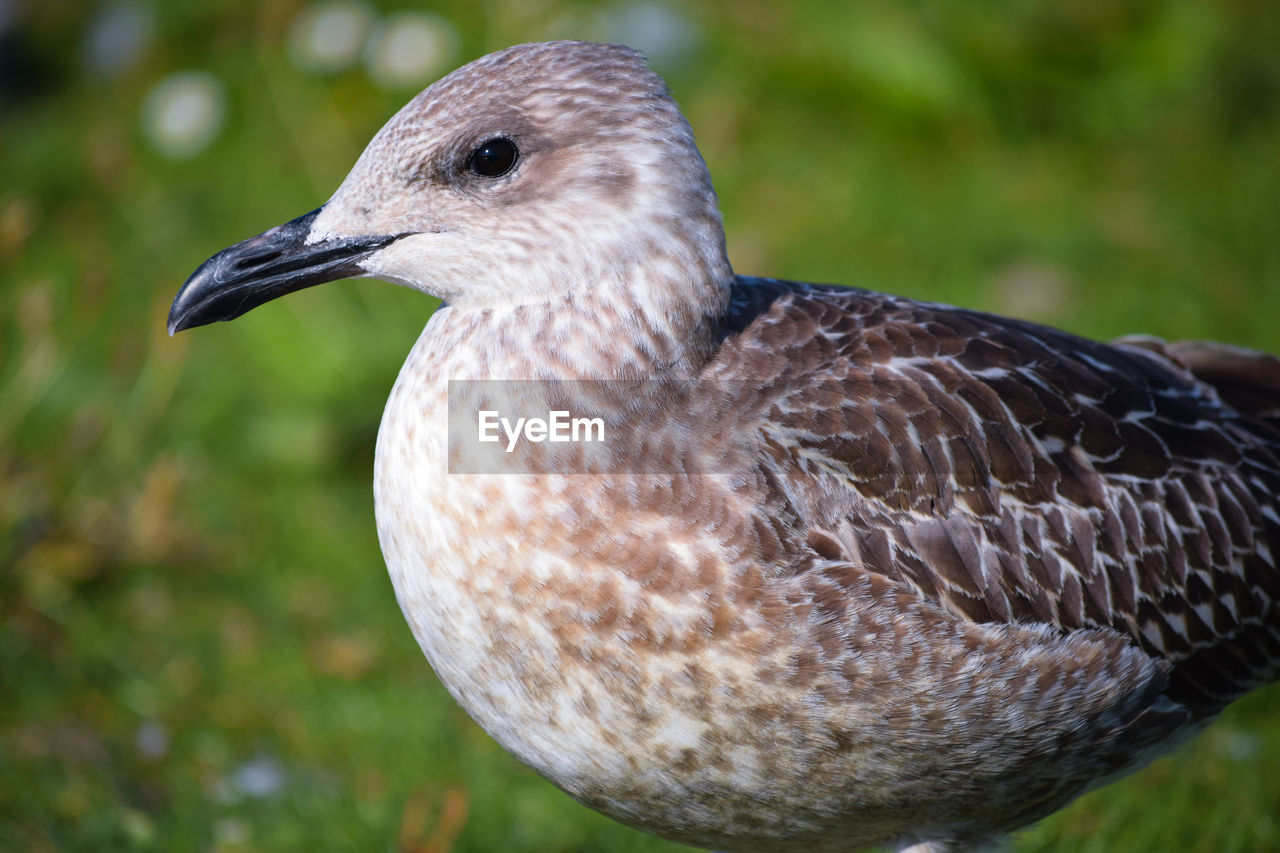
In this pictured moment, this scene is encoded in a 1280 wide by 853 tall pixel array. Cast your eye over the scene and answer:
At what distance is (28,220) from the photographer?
451cm

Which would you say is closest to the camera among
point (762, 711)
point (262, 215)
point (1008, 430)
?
Answer: point (762, 711)

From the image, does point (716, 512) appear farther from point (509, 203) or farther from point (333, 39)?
point (333, 39)

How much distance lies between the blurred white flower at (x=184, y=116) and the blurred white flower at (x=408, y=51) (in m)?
0.99

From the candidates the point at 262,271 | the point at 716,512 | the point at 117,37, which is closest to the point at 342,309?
the point at 262,271

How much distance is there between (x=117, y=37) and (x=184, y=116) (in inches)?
58.3

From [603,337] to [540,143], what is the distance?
1.55 ft

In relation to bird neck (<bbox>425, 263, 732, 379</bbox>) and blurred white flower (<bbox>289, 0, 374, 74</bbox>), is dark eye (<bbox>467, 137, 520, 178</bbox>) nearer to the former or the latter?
bird neck (<bbox>425, 263, 732, 379</bbox>)

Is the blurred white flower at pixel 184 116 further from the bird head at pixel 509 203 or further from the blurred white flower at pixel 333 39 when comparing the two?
the bird head at pixel 509 203

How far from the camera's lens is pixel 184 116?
7125 millimetres

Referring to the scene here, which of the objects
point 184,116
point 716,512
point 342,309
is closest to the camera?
point 716,512

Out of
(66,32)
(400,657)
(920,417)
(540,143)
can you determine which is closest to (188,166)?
(66,32)

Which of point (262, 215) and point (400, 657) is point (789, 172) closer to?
point (262, 215)

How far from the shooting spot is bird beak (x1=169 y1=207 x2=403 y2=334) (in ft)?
9.96

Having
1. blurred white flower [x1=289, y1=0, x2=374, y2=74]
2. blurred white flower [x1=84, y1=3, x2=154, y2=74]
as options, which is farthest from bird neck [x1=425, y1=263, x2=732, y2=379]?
blurred white flower [x1=84, y1=3, x2=154, y2=74]
